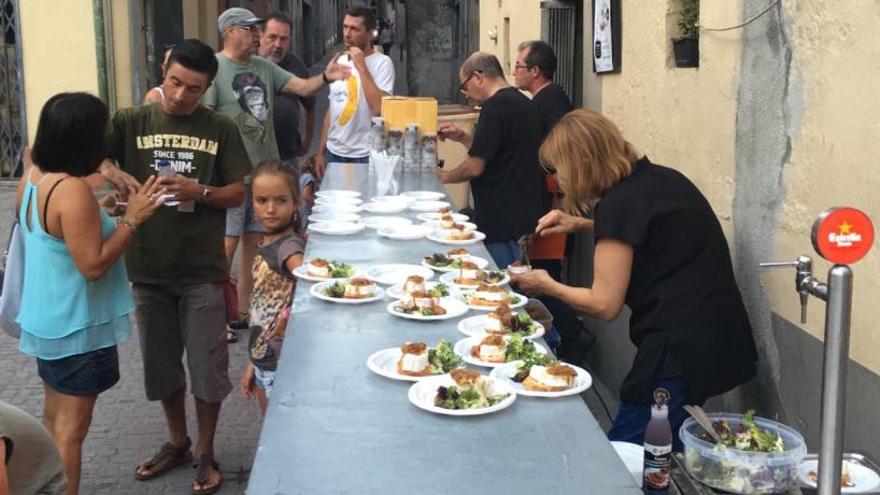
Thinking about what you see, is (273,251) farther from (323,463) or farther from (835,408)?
(835,408)

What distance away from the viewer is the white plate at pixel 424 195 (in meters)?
5.90

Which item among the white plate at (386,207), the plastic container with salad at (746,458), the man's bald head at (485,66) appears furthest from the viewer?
the man's bald head at (485,66)

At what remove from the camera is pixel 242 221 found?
23.1 feet

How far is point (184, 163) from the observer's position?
15.2ft

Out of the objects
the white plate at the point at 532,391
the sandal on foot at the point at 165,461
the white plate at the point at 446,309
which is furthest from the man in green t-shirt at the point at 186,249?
the white plate at the point at 532,391

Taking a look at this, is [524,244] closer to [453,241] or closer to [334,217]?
[453,241]

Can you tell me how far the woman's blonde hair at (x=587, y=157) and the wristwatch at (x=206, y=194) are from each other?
1718 millimetres

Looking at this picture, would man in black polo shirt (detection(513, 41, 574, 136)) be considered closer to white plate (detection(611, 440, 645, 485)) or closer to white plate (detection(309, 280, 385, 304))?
white plate (detection(309, 280, 385, 304))

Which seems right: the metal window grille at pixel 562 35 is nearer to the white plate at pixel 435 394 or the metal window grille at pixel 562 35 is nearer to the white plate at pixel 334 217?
the white plate at pixel 334 217

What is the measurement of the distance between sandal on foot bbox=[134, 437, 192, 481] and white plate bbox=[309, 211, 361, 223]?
1.30 meters

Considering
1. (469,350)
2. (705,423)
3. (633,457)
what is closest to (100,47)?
(469,350)

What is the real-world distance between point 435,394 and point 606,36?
426cm

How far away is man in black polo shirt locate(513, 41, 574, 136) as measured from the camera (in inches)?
259

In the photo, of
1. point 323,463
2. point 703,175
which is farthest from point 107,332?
point 703,175
